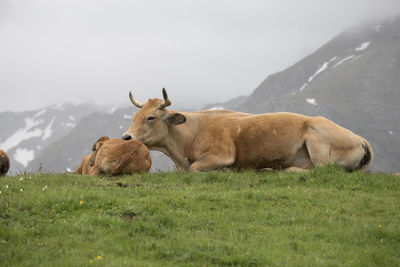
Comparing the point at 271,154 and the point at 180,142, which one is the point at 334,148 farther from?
the point at 180,142

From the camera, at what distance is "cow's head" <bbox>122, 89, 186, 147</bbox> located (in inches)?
600

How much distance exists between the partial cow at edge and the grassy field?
5.68 ft

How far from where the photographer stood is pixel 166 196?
10219mm

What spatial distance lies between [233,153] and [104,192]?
201 inches

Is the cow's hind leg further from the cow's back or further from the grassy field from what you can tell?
the grassy field

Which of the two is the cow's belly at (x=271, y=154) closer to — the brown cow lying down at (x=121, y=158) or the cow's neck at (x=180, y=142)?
the cow's neck at (x=180, y=142)

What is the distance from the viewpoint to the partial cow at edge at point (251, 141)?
13.9m

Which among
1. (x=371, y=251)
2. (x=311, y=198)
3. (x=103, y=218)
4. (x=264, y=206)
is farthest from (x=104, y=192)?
(x=371, y=251)

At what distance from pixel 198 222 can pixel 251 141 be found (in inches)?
236

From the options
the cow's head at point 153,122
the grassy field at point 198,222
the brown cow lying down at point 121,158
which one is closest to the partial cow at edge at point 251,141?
the cow's head at point 153,122

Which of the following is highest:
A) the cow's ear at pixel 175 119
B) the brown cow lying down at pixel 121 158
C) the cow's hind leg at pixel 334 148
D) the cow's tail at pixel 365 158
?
the cow's ear at pixel 175 119

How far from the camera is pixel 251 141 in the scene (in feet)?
47.2

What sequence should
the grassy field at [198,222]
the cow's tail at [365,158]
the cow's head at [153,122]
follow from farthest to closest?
the cow's head at [153,122], the cow's tail at [365,158], the grassy field at [198,222]

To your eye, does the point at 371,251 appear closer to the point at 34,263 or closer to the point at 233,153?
the point at 34,263
